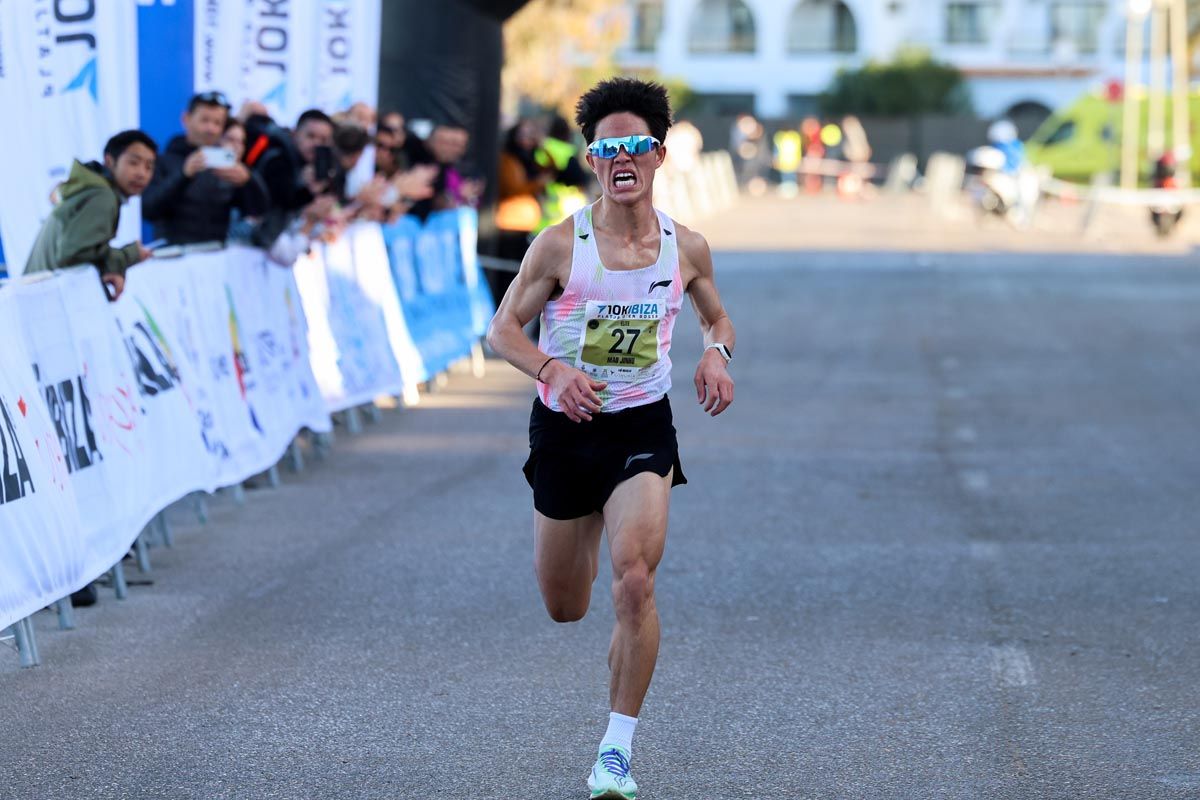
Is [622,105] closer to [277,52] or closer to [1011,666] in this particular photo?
[1011,666]

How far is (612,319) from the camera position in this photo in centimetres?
599

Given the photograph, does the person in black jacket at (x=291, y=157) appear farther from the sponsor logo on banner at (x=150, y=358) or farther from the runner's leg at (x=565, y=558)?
the runner's leg at (x=565, y=558)

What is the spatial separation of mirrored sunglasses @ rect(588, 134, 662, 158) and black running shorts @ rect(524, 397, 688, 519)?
759 millimetres

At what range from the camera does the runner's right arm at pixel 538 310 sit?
583 cm

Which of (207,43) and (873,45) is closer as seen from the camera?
(207,43)

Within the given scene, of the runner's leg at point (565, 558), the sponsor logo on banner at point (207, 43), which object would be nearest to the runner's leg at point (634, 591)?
the runner's leg at point (565, 558)

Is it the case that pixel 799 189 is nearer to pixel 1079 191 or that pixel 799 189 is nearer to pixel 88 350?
pixel 1079 191

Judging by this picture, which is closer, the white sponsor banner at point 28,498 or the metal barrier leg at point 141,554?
the white sponsor banner at point 28,498

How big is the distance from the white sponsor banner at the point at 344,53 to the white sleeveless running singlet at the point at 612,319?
10678 mm

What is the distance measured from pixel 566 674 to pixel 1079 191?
133 ft

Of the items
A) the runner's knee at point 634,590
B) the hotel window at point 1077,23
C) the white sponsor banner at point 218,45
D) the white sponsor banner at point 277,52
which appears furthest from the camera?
the hotel window at point 1077,23

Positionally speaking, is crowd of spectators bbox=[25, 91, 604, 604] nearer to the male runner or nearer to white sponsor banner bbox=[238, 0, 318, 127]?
white sponsor banner bbox=[238, 0, 318, 127]

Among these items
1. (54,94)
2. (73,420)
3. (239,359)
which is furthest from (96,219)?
(54,94)

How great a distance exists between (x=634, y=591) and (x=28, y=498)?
2.81m
